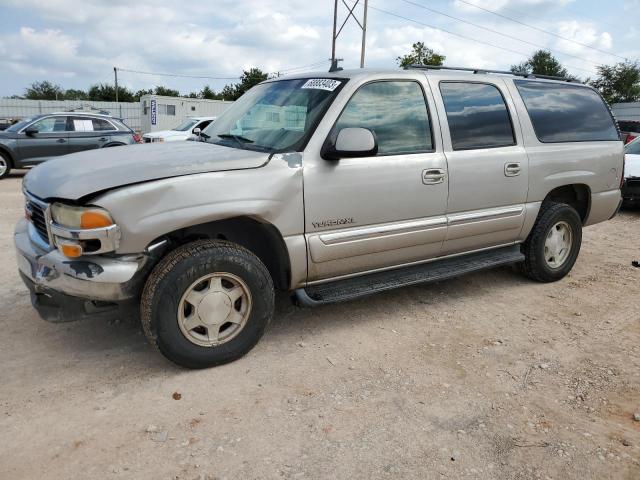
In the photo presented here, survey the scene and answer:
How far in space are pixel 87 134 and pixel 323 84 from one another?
10.4 metres

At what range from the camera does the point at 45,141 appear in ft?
39.2

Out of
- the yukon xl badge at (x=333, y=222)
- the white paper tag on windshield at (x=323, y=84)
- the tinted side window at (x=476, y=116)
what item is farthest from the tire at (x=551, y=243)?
the white paper tag on windshield at (x=323, y=84)

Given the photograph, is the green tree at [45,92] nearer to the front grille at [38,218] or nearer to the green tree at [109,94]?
the green tree at [109,94]

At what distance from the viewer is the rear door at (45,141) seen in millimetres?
11820

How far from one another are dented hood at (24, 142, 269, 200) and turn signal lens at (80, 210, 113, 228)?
0.11 metres

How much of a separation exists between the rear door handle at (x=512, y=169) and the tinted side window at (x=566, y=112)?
0.44 metres

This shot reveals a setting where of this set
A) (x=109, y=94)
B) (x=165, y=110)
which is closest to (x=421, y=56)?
(x=165, y=110)

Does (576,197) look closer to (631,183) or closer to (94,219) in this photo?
(94,219)

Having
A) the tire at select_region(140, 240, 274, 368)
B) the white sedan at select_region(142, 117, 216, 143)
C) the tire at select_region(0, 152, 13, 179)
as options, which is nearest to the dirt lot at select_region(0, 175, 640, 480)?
the tire at select_region(140, 240, 274, 368)

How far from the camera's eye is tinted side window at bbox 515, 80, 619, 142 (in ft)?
15.0

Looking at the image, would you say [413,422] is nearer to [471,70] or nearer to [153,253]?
[153,253]

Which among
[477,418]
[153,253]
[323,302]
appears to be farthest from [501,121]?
[153,253]

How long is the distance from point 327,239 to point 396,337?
0.91m

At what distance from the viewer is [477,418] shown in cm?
274
